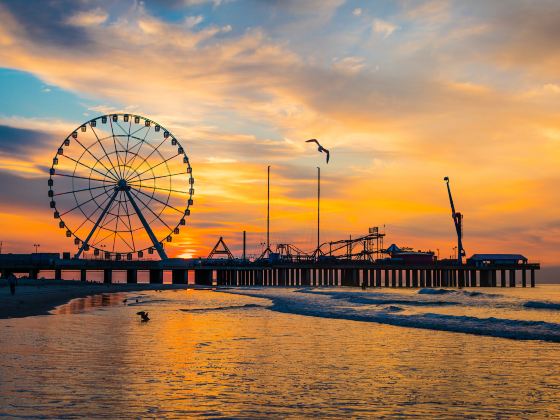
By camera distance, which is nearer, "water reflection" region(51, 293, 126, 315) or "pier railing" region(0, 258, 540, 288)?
"water reflection" region(51, 293, 126, 315)

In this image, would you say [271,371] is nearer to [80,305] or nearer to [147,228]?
[80,305]

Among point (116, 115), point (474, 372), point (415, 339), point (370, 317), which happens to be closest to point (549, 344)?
point (415, 339)

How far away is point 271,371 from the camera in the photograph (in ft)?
45.8

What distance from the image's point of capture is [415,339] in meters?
21.6

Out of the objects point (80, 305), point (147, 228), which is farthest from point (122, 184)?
point (80, 305)

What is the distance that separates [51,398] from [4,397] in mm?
713

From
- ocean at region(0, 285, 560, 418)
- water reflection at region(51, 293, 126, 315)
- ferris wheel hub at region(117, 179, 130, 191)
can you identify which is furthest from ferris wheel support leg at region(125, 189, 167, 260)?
ocean at region(0, 285, 560, 418)

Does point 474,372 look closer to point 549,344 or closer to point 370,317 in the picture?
point 549,344

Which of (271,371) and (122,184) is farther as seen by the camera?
Answer: (122,184)

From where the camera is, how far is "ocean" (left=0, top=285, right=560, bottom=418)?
10211mm

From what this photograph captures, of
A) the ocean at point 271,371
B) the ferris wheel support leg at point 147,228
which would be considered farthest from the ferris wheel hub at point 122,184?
the ocean at point 271,371

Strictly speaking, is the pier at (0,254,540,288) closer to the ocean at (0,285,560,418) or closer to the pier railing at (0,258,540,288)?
the pier railing at (0,258,540,288)

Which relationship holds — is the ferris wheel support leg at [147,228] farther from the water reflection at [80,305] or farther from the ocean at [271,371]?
the ocean at [271,371]

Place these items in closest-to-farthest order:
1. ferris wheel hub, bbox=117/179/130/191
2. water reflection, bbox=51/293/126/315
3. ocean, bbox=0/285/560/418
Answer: ocean, bbox=0/285/560/418 → water reflection, bbox=51/293/126/315 → ferris wheel hub, bbox=117/179/130/191
